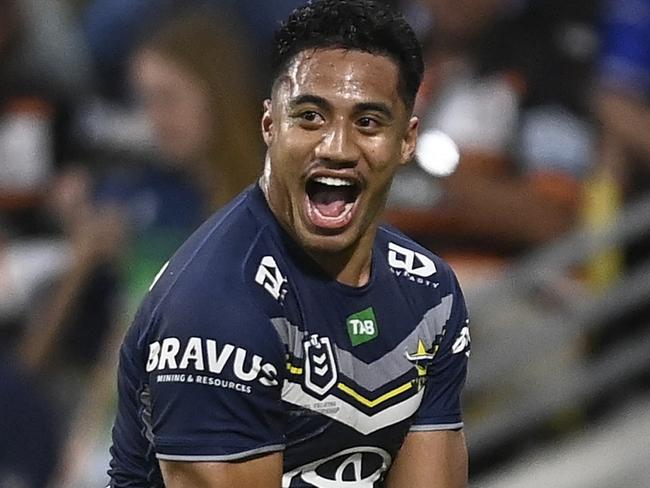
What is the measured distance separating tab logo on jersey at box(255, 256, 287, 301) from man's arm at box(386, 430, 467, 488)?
1.41ft

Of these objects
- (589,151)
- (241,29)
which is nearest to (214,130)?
(241,29)

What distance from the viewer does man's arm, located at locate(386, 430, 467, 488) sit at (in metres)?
2.61

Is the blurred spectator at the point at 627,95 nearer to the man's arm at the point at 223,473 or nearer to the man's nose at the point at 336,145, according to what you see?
the man's nose at the point at 336,145

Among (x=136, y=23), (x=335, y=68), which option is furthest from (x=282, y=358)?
(x=136, y=23)

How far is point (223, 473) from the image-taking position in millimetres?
2271

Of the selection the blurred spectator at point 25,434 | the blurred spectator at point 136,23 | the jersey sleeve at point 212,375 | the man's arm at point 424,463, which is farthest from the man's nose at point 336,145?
the blurred spectator at point 25,434

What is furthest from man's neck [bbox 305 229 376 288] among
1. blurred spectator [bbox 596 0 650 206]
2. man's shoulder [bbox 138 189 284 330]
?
blurred spectator [bbox 596 0 650 206]

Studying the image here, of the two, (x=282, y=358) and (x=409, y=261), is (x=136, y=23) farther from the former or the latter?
(x=282, y=358)

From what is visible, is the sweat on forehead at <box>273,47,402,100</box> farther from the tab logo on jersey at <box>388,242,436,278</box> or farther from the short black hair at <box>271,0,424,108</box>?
the tab logo on jersey at <box>388,242,436,278</box>

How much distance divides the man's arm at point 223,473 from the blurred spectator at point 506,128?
2.29 metres

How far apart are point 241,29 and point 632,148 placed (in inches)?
49.8

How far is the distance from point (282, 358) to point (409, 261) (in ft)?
1.33

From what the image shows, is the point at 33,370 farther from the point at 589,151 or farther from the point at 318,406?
the point at 318,406

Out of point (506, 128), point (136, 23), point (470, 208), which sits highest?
point (136, 23)
